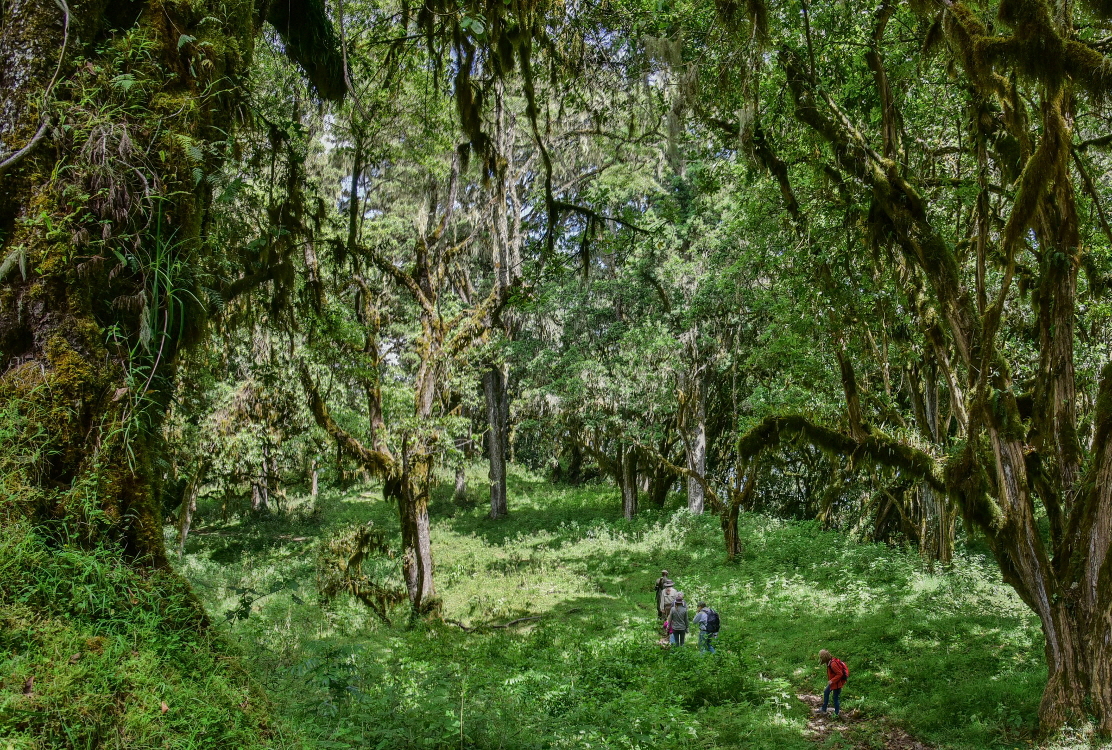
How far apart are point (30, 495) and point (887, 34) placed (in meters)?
10.9

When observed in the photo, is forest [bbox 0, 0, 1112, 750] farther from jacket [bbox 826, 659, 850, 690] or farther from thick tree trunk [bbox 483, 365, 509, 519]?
thick tree trunk [bbox 483, 365, 509, 519]

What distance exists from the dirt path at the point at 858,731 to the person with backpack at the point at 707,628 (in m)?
2.00

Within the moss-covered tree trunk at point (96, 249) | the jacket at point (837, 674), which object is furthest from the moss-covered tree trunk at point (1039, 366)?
the moss-covered tree trunk at point (96, 249)

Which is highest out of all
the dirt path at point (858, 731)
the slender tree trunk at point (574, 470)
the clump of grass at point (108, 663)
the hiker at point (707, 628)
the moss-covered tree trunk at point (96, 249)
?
the moss-covered tree trunk at point (96, 249)

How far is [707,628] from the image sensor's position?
34.9 feet

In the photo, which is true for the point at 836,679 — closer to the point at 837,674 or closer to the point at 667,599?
the point at 837,674

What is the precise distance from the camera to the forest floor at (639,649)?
452 cm

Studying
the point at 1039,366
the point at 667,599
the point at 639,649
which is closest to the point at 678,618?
the point at 639,649

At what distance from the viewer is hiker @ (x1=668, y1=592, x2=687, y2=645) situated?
422 inches

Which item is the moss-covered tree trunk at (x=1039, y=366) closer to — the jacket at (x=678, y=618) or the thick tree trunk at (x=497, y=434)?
the jacket at (x=678, y=618)

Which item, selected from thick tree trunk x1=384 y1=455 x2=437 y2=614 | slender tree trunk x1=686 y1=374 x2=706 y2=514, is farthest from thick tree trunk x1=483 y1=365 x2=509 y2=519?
thick tree trunk x1=384 y1=455 x2=437 y2=614

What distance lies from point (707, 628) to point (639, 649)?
1.15m

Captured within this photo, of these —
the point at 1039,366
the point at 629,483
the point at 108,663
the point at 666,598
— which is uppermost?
the point at 1039,366

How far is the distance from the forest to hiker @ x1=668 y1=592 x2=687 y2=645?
15 cm
